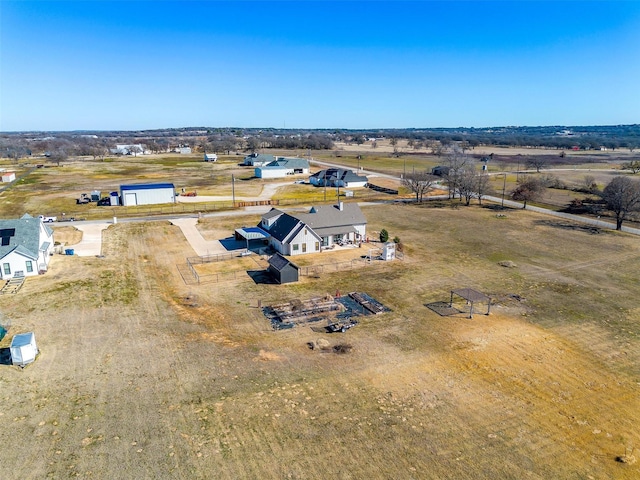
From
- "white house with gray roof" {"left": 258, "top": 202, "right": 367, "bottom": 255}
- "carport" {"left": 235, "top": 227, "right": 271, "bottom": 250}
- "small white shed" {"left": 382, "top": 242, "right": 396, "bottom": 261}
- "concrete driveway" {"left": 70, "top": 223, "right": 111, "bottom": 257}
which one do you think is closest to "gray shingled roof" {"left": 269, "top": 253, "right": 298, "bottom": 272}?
"white house with gray roof" {"left": 258, "top": 202, "right": 367, "bottom": 255}

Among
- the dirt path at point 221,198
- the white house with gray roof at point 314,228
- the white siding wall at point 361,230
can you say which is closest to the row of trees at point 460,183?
the dirt path at point 221,198

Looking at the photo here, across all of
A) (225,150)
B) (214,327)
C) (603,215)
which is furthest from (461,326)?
(225,150)

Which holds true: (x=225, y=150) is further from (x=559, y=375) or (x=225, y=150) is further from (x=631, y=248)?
(x=559, y=375)

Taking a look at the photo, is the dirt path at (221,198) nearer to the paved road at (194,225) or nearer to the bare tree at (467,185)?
the paved road at (194,225)

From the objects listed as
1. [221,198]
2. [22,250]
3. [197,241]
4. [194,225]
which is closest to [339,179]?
[221,198]

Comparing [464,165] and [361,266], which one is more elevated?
[464,165]
